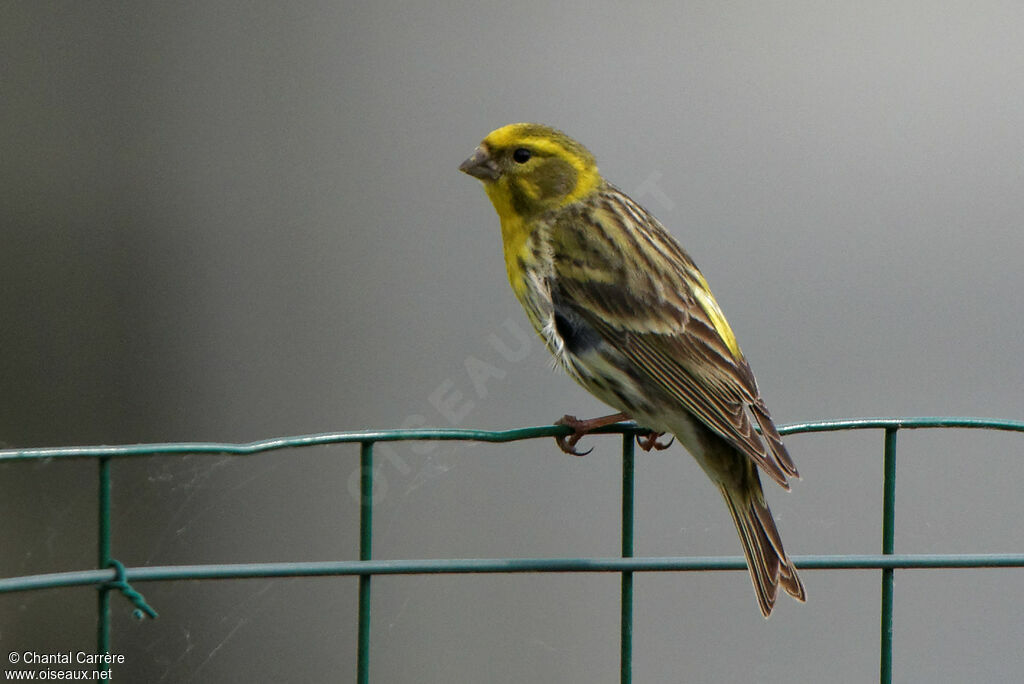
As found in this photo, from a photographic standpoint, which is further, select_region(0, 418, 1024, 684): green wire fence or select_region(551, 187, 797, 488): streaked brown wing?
select_region(551, 187, 797, 488): streaked brown wing

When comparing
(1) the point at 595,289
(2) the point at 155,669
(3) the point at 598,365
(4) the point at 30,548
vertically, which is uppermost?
(1) the point at 595,289

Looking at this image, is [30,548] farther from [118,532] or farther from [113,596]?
[113,596]

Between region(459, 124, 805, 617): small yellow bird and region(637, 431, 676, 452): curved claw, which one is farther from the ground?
region(459, 124, 805, 617): small yellow bird

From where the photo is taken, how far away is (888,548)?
2.22 meters

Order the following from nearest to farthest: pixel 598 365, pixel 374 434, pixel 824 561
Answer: pixel 374 434 < pixel 824 561 < pixel 598 365

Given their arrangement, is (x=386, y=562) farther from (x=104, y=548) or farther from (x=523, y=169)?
(x=523, y=169)

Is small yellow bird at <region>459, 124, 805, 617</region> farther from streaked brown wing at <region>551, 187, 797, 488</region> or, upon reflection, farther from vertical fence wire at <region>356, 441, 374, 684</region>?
vertical fence wire at <region>356, 441, 374, 684</region>

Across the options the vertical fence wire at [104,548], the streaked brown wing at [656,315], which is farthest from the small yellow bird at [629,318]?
the vertical fence wire at [104,548]

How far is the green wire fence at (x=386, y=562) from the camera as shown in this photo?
178 cm

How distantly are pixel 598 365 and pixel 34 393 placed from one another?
6.17 feet

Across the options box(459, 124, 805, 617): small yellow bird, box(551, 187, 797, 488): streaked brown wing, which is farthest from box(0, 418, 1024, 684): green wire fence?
box(551, 187, 797, 488): streaked brown wing

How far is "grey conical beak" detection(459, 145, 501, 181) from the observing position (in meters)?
3.47

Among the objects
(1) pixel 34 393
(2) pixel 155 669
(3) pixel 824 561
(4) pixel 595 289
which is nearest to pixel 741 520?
(3) pixel 824 561

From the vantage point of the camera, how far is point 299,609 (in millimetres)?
3818
